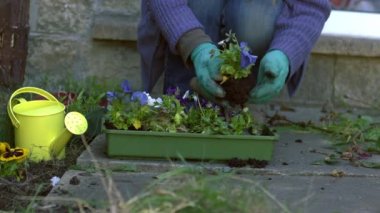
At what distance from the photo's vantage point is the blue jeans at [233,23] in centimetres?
229

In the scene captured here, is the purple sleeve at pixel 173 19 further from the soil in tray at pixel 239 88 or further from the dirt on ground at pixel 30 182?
the dirt on ground at pixel 30 182

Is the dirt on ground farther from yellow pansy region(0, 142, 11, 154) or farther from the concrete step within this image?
the concrete step

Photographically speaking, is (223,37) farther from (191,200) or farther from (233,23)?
(191,200)

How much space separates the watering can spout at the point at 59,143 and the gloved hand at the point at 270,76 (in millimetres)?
533

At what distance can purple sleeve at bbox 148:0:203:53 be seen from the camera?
214 cm

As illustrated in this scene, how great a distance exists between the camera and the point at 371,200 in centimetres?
186

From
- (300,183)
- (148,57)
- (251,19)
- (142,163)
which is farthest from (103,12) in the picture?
(300,183)

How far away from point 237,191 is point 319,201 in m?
0.54

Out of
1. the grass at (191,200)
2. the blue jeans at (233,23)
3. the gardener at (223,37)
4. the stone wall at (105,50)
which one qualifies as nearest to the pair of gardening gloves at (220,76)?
the gardener at (223,37)

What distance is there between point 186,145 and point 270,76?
0.30 metres

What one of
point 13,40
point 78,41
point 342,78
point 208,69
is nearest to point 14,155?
point 208,69

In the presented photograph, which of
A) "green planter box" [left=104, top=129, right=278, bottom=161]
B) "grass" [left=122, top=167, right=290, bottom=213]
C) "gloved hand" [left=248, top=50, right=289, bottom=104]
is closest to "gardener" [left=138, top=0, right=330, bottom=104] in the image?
"gloved hand" [left=248, top=50, right=289, bottom=104]

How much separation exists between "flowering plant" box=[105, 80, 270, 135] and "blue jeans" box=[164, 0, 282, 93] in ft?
0.77

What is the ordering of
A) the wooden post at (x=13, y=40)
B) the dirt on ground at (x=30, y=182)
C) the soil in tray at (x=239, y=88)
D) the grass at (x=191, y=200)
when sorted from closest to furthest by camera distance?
1. the grass at (x=191, y=200)
2. the dirt on ground at (x=30, y=182)
3. the soil in tray at (x=239, y=88)
4. the wooden post at (x=13, y=40)
